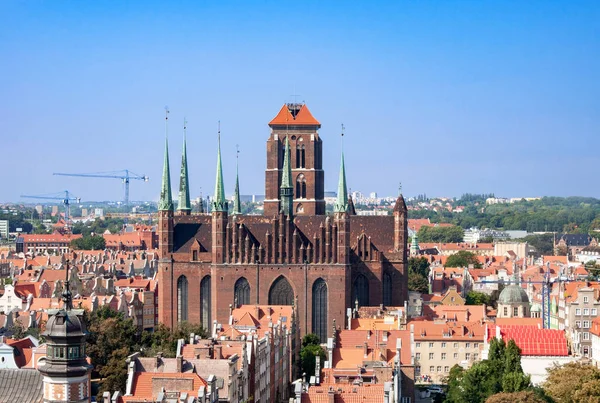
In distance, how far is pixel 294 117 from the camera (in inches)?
6639

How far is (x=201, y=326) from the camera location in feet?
471

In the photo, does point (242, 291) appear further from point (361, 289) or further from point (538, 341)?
point (538, 341)

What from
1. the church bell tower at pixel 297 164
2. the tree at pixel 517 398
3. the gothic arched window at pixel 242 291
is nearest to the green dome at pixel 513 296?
the church bell tower at pixel 297 164

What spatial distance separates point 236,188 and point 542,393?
76.2m

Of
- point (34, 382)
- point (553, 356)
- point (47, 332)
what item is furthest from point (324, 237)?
point (47, 332)

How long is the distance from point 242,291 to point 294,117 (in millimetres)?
28992

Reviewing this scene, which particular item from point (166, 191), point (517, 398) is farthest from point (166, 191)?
point (517, 398)

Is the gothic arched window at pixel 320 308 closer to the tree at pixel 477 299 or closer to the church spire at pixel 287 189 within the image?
the church spire at pixel 287 189

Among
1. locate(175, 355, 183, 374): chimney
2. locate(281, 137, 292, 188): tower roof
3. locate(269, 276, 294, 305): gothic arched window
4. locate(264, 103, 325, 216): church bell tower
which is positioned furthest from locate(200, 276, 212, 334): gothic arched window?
locate(175, 355, 183, 374): chimney

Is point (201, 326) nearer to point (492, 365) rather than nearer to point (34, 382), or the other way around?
point (492, 365)

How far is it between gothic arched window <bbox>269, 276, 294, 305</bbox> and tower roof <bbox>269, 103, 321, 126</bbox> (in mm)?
25290

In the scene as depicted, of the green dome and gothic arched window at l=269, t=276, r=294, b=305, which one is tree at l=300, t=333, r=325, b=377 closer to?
gothic arched window at l=269, t=276, r=294, b=305

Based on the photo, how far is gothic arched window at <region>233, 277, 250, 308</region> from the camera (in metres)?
147

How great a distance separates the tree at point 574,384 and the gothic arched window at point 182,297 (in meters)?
54.7
